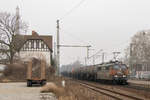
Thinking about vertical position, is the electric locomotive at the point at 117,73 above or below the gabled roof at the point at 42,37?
below

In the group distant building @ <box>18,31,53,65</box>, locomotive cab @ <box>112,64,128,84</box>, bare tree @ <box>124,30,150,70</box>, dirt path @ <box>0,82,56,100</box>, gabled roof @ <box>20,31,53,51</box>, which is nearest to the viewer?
dirt path @ <box>0,82,56,100</box>

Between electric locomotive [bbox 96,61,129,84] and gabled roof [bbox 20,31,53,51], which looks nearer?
electric locomotive [bbox 96,61,129,84]

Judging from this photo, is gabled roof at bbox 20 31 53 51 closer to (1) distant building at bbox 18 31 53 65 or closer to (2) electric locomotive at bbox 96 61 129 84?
(1) distant building at bbox 18 31 53 65

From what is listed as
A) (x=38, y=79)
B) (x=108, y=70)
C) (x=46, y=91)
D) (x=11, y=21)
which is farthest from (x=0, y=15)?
(x=46, y=91)

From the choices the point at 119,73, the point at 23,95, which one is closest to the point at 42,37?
the point at 119,73

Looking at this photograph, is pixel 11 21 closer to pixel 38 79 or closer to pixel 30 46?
pixel 30 46

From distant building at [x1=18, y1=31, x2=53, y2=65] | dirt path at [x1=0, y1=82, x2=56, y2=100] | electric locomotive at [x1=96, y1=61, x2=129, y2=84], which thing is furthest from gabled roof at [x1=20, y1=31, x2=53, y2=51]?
dirt path at [x1=0, y1=82, x2=56, y2=100]

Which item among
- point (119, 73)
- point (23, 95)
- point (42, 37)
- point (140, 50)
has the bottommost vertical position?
point (23, 95)

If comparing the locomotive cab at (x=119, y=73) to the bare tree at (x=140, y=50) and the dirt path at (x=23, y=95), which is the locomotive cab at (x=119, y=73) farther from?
Answer: the bare tree at (x=140, y=50)

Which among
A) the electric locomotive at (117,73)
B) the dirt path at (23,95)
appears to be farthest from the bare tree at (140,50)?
the dirt path at (23,95)

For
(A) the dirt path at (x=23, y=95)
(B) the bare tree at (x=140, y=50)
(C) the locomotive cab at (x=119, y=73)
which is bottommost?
(A) the dirt path at (x=23, y=95)

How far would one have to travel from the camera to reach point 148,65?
7094 cm

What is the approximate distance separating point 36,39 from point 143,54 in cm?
2915

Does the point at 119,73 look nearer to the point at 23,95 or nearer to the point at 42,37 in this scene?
the point at 23,95
